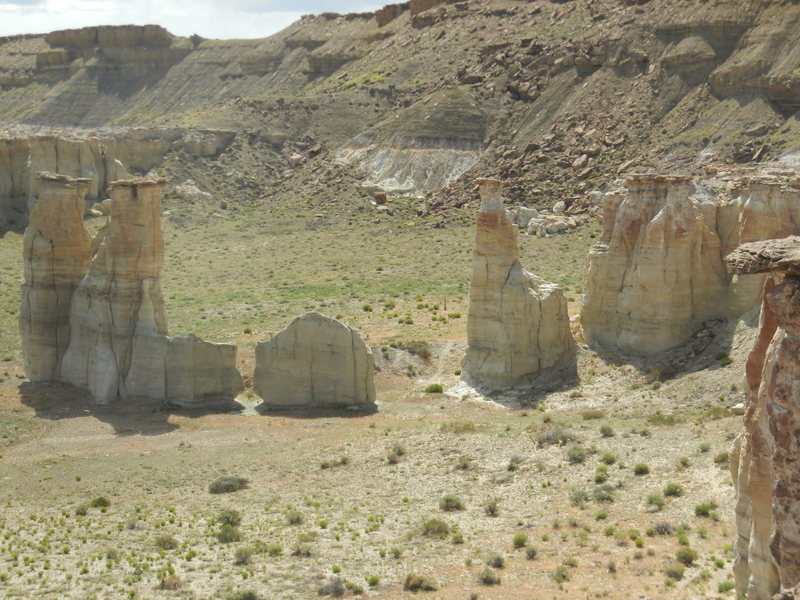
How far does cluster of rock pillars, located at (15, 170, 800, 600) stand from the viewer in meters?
37.0

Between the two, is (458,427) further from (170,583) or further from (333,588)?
(170,583)

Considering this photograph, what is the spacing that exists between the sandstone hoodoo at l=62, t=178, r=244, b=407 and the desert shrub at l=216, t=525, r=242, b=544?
1307 cm

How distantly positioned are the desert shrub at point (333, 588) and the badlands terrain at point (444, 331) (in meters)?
0.06

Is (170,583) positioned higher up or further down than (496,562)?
further down

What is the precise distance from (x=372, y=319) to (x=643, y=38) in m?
52.8

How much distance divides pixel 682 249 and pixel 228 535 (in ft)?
63.6

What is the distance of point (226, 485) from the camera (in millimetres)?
28484

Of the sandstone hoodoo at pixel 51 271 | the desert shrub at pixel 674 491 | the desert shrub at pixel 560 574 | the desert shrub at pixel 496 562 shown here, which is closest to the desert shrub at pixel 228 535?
the desert shrub at pixel 496 562

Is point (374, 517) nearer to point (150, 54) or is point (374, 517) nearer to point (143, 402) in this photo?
point (143, 402)

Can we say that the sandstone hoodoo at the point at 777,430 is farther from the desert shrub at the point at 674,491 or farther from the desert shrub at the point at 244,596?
the desert shrub at the point at 244,596

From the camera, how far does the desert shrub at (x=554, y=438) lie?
29141 mm

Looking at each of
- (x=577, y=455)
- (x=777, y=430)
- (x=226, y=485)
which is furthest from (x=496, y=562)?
(x=777, y=430)

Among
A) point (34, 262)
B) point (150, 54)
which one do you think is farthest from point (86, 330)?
point (150, 54)

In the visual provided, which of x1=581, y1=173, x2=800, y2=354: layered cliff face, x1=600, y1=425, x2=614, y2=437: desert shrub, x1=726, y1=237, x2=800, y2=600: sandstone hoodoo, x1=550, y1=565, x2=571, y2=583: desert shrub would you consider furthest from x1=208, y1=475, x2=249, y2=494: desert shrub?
x1=726, y1=237, x2=800, y2=600: sandstone hoodoo
